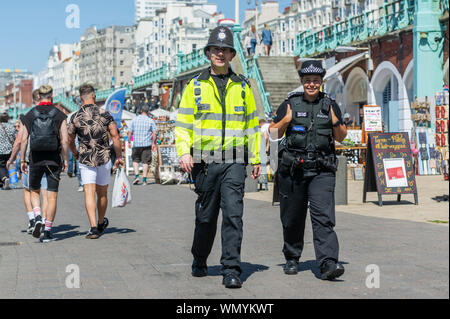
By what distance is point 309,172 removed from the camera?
22.3 ft

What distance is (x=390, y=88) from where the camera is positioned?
30125 millimetres

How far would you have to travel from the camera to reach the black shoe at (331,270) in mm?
6410

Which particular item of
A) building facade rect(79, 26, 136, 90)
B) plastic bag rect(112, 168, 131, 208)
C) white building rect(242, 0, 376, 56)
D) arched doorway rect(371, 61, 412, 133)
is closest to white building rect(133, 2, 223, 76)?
white building rect(242, 0, 376, 56)

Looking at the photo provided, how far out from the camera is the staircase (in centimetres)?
3288

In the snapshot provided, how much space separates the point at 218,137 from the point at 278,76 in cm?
2856

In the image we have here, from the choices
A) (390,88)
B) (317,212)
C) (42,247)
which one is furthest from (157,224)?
(390,88)

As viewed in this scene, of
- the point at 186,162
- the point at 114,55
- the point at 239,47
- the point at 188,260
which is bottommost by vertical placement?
the point at 188,260

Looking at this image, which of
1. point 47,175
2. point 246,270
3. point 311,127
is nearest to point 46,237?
point 47,175

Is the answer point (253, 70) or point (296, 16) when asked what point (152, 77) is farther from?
point (296, 16)

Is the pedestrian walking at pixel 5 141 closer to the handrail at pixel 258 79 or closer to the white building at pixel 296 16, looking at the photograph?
the handrail at pixel 258 79

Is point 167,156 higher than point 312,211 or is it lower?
lower

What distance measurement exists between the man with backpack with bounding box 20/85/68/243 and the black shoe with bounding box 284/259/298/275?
13.1 feet

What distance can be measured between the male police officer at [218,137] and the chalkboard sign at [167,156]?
15.8 metres

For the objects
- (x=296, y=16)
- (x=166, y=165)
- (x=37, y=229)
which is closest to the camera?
(x=37, y=229)
